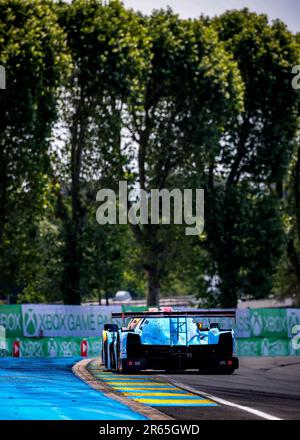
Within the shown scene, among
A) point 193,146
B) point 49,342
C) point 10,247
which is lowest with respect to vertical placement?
point 49,342

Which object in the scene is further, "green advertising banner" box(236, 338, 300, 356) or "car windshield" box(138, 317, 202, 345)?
"green advertising banner" box(236, 338, 300, 356)

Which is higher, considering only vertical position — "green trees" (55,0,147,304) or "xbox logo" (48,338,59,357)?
"green trees" (55,0,147,304)

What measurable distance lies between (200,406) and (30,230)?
1685 inches

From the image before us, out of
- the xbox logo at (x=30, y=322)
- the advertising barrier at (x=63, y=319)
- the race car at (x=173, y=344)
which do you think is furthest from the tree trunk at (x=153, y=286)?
the race car at (x=173, y=344)

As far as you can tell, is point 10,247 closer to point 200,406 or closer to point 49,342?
point 49,342

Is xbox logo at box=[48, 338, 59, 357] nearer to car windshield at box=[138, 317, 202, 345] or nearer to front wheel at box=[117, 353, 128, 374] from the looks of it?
front wheel at box=[117, 353, 128, 374]

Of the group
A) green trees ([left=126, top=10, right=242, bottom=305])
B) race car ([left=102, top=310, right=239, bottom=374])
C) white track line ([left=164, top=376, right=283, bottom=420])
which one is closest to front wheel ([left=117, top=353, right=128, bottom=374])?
race car ([left=102, top=310, right=239, bottom=374])

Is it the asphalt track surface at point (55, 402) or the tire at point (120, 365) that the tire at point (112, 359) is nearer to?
the tire at point (120, 365)

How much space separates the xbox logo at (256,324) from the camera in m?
56.2

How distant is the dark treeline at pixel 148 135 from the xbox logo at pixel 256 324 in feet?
23.5

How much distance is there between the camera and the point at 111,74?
181 ft

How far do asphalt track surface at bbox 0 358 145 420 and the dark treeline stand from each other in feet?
96.4

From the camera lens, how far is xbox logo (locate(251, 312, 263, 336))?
2212 inches
